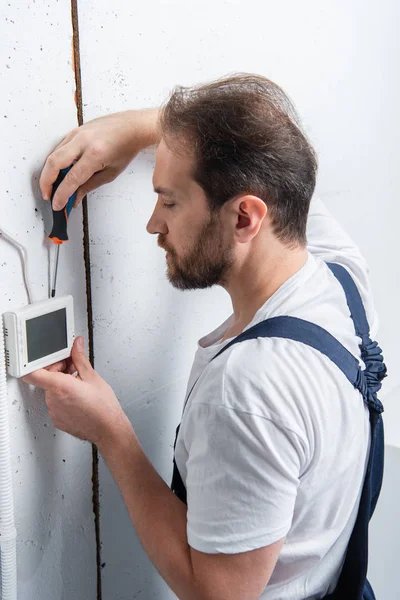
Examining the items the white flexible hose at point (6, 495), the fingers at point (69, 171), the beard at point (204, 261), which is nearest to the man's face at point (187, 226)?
the beard at point (204, 261)

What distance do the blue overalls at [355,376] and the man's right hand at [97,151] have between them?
335 millimetres

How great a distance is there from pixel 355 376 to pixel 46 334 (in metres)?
0.46

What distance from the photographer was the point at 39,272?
94 cm

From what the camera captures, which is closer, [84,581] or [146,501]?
[146,501]

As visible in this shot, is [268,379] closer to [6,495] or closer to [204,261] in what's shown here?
[204,261]

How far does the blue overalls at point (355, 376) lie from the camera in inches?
33.1

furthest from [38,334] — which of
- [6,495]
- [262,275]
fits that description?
[262,275]

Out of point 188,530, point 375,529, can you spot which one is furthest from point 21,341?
point 375,529

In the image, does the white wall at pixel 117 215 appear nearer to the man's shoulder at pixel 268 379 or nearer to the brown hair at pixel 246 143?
the brown hair at pixel 246 143

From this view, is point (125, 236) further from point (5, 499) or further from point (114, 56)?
point (5, 499)

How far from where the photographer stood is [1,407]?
0.86 meters

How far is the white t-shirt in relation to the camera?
0.76 m

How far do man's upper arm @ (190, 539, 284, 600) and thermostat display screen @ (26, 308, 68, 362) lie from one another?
1.25 feet

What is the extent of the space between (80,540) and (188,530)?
16.3 inches
